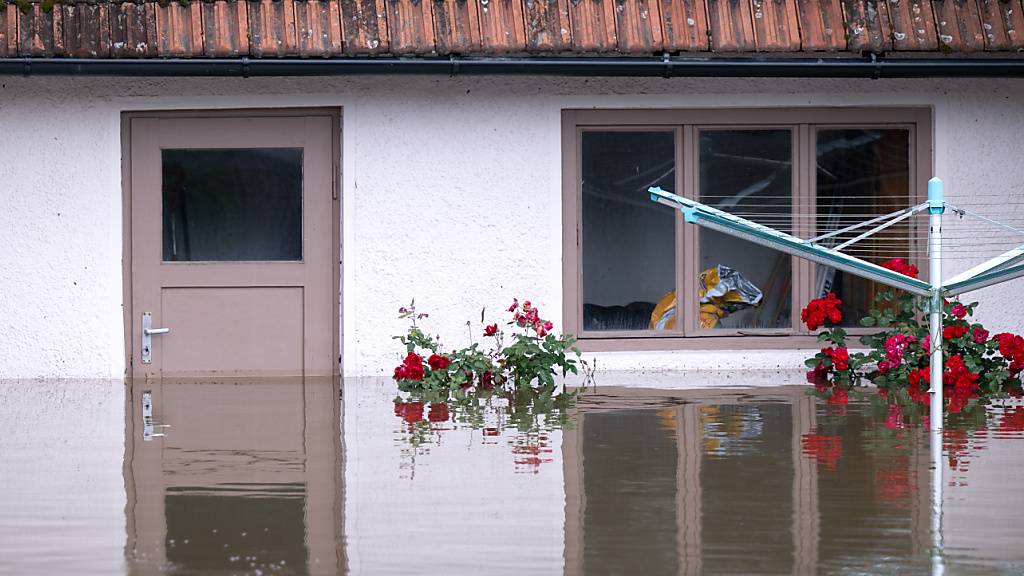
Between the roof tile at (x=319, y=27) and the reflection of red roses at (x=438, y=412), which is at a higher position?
the roof tile at (x=319, y=27)

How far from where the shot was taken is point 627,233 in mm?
10383

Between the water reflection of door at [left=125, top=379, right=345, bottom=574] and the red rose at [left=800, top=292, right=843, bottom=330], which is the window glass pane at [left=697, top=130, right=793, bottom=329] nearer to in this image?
the red rose at [left=800, top=292, right=843, bottom=330]

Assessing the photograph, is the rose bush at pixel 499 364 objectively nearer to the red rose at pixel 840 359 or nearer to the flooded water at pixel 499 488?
the flooded water at pixel 499 488

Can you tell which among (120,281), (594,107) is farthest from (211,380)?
(594,107)

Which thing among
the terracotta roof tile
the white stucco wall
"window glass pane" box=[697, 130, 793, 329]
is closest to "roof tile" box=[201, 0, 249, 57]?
the white stucco wall

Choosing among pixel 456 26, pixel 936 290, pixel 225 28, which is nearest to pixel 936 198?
pixel 936 290

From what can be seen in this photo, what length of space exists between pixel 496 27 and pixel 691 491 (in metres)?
4.41

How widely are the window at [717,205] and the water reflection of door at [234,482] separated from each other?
2.05 m

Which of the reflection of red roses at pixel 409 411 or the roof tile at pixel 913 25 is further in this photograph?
the roof tile at pixel 913 25

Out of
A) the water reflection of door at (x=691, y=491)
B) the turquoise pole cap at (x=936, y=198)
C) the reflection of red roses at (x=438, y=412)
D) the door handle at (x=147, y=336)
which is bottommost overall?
the water reflection of door at (x=691, y=491)

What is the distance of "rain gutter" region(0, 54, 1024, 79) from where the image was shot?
31.2ft

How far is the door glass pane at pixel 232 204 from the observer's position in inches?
402

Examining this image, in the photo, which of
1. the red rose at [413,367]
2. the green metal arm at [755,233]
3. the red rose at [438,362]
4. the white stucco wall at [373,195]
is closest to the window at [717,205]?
the white stucco wall at [373,195]

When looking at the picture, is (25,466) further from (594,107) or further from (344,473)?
(594,107)
